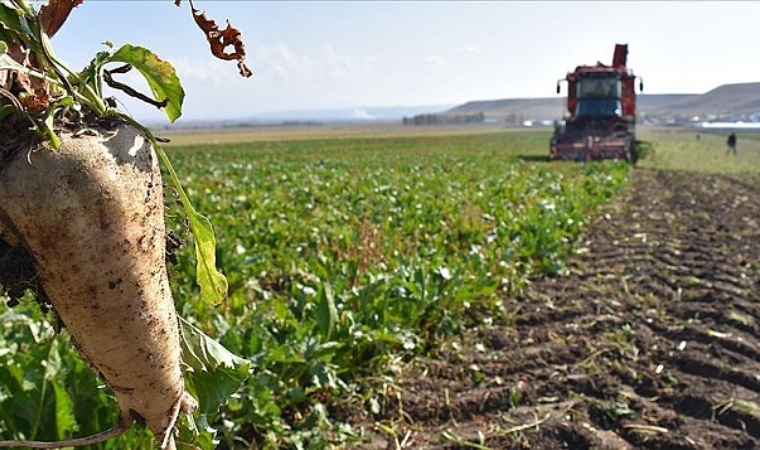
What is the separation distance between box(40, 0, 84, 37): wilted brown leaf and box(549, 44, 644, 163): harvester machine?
1782cm

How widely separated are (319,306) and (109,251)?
2113 mm

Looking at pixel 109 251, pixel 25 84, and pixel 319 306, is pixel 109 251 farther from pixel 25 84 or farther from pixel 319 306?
pixel 319 306

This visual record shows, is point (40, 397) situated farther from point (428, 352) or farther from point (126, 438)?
point (428, 352)

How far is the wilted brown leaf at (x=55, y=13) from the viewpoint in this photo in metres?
1.19

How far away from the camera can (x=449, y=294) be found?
4145mm

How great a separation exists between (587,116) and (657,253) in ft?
44.6

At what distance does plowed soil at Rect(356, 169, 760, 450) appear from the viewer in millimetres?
2854

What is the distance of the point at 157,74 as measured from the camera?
4.14ft

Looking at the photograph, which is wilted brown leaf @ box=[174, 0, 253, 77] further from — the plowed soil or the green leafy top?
the plowed soil

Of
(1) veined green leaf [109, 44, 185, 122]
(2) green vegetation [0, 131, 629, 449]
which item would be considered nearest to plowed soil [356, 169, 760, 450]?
(2) green vegetation [0, 131, 629, 449]

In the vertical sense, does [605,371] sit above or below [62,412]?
below

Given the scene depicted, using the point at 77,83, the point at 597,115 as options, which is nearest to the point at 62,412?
the point at 77,83

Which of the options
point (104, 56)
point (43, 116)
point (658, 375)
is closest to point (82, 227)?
point (43, 116)

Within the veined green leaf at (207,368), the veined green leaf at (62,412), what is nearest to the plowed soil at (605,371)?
the veined green leaf at (62,412)
